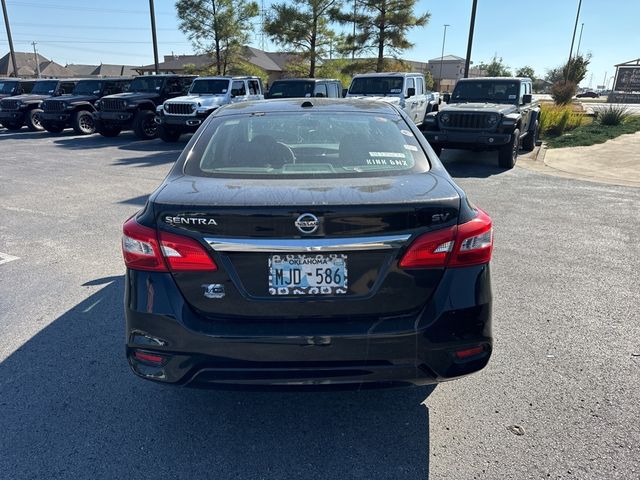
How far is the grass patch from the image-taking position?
1475 cm

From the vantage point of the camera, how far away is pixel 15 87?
789 inches

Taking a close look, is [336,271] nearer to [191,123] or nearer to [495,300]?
[495,300]

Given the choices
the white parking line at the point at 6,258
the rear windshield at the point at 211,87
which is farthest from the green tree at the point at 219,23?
the white parking line at the point at 6,258

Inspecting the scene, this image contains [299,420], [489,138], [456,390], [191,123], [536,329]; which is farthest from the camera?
[191,123]

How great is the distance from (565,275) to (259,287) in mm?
3668

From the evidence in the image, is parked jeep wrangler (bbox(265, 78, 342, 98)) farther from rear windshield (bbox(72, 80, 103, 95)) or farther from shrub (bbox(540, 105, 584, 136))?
shrub (bbox(540, 105, 584, 136))

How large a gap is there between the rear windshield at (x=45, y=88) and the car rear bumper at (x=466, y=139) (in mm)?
16274

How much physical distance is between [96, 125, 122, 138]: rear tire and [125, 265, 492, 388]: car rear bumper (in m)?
16.1

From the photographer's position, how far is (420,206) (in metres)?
2.04

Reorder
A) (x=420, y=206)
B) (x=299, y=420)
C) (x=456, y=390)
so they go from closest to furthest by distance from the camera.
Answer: (x=420, y=206)
(x=299, y=420)
(x=456, y=390)

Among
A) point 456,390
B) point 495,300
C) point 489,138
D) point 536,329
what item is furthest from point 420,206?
Answer: point 489,138

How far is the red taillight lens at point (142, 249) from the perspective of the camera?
6.88ft

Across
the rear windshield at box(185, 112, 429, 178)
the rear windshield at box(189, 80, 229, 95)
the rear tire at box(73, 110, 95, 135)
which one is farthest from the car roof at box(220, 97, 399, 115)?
the rear tire at box(73, 110, 95, 135)

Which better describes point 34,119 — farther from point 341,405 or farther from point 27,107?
point 341,405
